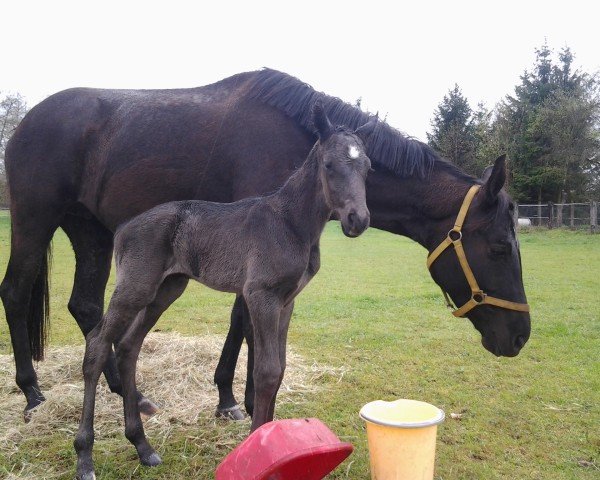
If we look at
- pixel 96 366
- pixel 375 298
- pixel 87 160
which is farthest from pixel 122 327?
pixel 375 298

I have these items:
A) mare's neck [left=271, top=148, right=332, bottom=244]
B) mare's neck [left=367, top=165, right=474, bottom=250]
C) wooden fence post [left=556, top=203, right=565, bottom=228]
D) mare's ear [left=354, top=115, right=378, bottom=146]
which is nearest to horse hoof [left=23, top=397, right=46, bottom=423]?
mare's neck [left=271, top=148, right=332, bottom=244]

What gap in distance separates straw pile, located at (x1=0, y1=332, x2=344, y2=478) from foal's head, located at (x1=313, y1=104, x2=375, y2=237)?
2.13 metres

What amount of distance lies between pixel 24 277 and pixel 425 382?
3623 mm

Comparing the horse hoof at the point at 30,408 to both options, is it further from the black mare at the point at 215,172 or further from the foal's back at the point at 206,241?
the foal's back at the point at 206,241

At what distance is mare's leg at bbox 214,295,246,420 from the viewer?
3904mm

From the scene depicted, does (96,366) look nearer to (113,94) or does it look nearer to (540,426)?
(113,94)

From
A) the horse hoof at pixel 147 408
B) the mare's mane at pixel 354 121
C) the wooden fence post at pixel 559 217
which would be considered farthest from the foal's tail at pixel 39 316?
the wooden fence post at pixel 559 217

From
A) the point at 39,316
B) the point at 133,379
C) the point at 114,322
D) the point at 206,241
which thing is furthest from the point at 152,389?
the point at 206,241

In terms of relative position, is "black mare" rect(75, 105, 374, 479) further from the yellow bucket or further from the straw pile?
the straw pile

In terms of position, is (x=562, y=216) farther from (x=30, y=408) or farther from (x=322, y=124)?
(x=30, y=408)

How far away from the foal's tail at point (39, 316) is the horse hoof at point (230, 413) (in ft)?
5.97

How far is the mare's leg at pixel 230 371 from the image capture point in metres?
3.90

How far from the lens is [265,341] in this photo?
267 centimetres

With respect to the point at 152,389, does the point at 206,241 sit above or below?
above
